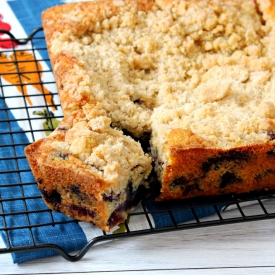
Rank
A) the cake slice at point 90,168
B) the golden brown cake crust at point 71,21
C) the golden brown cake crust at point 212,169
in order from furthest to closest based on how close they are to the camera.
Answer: the golden brown cake crust at point 71,21 < the golden brown cake crust at point 212,169 < the cake slice at point 90,168

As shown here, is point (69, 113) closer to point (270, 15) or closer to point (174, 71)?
point (174, 71)

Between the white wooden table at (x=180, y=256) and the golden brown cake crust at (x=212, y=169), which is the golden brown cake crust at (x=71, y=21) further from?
the white wooden table at (x=180, y=256)

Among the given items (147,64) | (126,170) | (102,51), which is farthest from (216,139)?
(102,51)

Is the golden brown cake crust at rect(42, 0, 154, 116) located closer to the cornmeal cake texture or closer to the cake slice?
the cornmeal cake texture

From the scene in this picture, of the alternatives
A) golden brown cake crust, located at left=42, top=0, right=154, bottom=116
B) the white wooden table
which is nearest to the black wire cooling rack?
the white wooden table

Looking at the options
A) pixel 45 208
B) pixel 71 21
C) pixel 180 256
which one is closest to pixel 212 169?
pixel 180 256

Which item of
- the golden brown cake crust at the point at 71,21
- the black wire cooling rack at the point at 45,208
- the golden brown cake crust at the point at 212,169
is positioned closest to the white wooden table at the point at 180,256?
the black wire cooling rack at the point at 45,208
